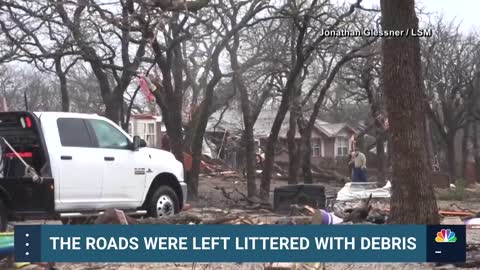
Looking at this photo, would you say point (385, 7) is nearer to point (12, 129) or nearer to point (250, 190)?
point (12, 129)

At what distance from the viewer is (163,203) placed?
42.5 ft

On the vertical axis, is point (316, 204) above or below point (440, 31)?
below

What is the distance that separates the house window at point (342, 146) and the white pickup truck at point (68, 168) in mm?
60837

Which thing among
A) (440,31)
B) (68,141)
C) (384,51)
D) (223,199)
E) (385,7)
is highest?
(440,31)

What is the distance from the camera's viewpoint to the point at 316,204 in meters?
14.9

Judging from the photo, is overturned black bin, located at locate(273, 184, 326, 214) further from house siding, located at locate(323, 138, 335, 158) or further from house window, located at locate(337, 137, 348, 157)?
house window, located at locate(337, 137, 348, 157)

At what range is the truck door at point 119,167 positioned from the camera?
11906mm

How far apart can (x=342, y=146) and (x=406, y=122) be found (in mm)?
65005

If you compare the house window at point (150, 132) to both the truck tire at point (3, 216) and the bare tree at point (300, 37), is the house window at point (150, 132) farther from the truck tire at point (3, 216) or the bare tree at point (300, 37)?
the truck tire at point (3, 216)

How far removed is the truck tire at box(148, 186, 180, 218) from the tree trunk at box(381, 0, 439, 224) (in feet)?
16.6

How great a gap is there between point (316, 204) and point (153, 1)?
17.8ft

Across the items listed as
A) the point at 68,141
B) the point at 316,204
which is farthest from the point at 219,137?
the point at 68,141

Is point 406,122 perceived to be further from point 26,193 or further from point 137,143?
point 26,193

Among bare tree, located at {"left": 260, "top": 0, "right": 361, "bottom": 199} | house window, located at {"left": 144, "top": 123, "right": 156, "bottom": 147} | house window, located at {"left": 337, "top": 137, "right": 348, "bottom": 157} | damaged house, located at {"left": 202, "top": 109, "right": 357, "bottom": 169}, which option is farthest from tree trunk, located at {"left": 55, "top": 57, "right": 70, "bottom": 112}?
house window, located at {"left": 337, "top": 137, "right": 348, "bottom": 157}
